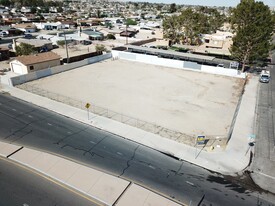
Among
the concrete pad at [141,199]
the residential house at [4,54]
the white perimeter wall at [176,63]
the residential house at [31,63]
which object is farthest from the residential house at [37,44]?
the concrete pad at [141,199]

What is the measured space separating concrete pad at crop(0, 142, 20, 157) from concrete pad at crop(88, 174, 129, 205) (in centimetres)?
895

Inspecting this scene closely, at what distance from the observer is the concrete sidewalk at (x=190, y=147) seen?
67.5ft

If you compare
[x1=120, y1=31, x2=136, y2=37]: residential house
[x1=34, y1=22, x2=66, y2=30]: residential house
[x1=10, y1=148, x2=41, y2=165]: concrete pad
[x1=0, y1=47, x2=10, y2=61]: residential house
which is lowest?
[x1=10, y1=148, x2=41, y2=165]: concrete pad

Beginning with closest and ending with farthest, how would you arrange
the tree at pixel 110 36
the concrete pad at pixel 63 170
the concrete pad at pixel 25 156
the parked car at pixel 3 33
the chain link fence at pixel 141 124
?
the concrete pad at pixel 63 170, the concrete pad at pixel 25 156, the chain link fence at pixel 141 124, the parked car at pixel 3 33, the tree at pixel 110 36

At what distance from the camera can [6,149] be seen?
1991cm

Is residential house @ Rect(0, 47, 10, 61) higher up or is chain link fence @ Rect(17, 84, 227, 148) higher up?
residential house @ Rect(0, 47, 10, 61)

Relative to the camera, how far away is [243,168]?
1994 centimetres

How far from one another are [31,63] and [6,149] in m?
27.8

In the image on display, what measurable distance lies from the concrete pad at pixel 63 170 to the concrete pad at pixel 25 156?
7.74ft

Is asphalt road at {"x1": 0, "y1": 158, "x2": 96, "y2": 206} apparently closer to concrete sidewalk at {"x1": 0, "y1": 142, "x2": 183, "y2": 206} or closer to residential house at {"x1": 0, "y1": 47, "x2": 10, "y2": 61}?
concrete sidewalk at {"x1": 0, "y1": 142, "x2": 183, "y2": 206}

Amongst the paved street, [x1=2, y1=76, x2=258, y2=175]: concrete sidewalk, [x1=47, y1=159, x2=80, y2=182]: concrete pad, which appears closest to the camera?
[x1=47, y1=159, x2=80, y2=182]: concrete pad

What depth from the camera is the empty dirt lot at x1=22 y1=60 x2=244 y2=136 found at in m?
28.9

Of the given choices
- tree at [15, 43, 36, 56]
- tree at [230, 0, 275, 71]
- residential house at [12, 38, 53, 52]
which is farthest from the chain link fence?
residential house at [12, 38, 53, 52]

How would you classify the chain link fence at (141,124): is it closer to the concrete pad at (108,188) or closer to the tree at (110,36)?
the concrete pad at (108,188)
